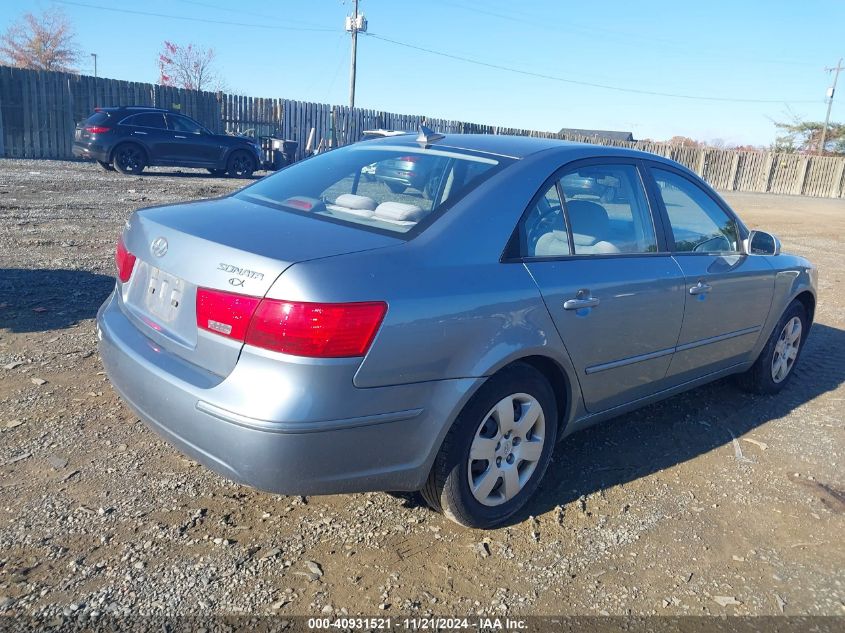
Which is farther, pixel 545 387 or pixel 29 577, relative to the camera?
pixel 545 387

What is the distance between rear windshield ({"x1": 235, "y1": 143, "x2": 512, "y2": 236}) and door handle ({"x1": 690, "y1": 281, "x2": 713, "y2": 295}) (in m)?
1.40

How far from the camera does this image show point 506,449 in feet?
10.2

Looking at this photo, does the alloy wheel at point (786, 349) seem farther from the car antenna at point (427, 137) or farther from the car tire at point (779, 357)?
Answer: the car antenna at point (427, 137)

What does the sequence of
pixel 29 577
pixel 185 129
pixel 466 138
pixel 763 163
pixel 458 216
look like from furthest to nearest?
pixel 763 163
pixel 185 129
pixel 466 138
pixel 458 216
pixel 29 577

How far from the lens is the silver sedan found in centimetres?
242

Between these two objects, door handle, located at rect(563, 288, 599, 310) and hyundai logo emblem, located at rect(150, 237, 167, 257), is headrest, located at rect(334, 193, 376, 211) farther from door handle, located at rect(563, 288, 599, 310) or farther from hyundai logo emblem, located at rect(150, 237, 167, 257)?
door handle, located at rect(563, 288, 599, 310)

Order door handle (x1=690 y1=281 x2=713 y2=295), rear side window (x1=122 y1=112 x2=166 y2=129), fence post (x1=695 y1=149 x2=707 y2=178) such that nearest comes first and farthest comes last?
1. door handle (x1=690 y1=281 x2=713 y2=295)
2. rear side window (x1=122 y1=112 x2=166 y2=129)
3. fence post (x1=695 y1=149 x2=707 y2=178)

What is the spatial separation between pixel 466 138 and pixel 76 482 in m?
2.60

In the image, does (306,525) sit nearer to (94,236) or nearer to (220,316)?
(220,316)

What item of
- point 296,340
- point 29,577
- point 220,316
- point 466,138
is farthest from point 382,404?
point 466,138

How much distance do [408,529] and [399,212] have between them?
140cm

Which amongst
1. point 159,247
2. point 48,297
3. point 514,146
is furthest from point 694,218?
point 48,297

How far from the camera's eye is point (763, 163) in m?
34.4

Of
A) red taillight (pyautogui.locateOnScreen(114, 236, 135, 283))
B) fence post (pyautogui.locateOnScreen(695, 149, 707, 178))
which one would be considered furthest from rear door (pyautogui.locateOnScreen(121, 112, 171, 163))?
fence post (pyautogui.locateOnScreen(695, 149, 707, 178))
